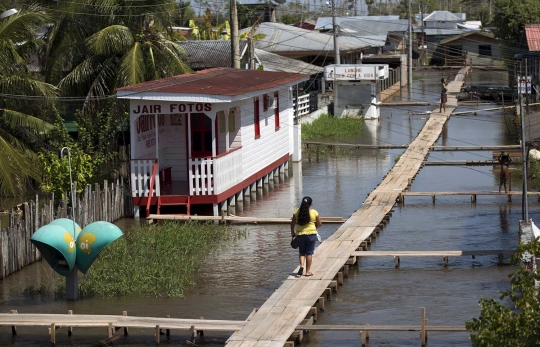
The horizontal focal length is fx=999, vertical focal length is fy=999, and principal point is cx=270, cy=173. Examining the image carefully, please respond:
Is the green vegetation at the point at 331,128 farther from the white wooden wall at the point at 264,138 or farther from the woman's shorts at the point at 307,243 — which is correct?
the woman's shorts at the point at 307,243

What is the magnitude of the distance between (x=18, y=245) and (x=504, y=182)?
43.3 feet

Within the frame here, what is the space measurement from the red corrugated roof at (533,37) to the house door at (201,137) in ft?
65.5

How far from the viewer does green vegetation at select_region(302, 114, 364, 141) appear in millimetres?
41406

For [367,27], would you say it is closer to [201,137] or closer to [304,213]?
[201,137]

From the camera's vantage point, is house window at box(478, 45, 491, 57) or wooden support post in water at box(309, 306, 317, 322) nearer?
wooden support post in water at box(309, 306, 317, 322)

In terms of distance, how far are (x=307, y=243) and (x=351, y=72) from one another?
30410 mm

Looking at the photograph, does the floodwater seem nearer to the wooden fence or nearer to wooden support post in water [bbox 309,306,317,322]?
wooden support post in water [bbox 309,306,317,322]

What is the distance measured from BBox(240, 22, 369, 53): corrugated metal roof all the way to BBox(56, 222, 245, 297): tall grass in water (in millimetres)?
34070

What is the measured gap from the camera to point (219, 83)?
25812mm

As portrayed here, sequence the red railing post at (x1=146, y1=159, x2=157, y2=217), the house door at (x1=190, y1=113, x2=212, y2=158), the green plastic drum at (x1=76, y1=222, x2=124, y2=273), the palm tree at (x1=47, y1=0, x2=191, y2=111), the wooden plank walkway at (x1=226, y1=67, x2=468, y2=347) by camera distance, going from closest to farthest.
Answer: the wooden plank walkway at (x1=226, y1=67, x2=468, y2=347)
the green plastic drum at (x1=76, y1=222, x2=124, y2=273)
the red railing post at (x1=146, y1=159, x2=157, y2=217)
the house door at (x1=190, y1=113, x2=212, y2=158)
the palm tree at (x1=47, y1=0, x2=191, y2=111)

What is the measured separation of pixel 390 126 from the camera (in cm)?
4600

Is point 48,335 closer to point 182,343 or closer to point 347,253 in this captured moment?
point 182,343

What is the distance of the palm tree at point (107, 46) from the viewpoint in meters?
30.6

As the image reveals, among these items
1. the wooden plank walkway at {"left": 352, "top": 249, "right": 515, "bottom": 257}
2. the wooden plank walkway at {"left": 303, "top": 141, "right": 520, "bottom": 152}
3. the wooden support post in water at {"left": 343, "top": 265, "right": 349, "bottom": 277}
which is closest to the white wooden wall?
the wooden plank walkway at {"left": 303, "top": 141, "right": 520, "bottom": 152}
